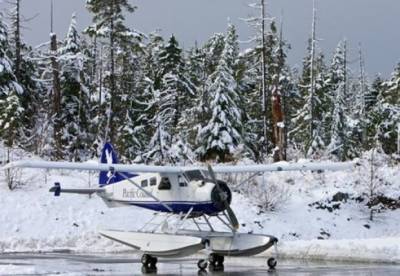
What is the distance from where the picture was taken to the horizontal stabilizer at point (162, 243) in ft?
56.9

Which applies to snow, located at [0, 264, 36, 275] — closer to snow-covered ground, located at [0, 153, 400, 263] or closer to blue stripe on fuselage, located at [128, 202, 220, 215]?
blue stripe on fuselage, located at [128, 202, 220, 215]

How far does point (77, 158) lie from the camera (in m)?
43.2

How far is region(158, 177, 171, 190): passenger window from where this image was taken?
19583mm

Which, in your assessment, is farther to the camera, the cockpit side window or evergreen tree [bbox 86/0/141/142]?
evergreen tree [bbox 86/0/141/142]

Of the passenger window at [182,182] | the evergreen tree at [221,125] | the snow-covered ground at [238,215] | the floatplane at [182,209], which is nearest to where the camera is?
the floatplane at [182,209]

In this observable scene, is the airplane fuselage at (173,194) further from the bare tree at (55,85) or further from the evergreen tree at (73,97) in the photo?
the evergreen tree at (73,97)

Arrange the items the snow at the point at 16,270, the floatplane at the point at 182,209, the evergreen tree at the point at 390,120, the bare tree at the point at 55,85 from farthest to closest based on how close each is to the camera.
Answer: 1. the evergreen tree at the point at 390,120
2. the bare tree at the point at 55,85
3. the floatplane at the point at 182,209
4. the snow at the point at 16,270

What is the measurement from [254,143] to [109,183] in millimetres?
26467

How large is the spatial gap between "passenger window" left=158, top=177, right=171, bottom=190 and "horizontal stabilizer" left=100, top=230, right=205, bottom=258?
1.52 m

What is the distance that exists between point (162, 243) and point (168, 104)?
33.0 metres

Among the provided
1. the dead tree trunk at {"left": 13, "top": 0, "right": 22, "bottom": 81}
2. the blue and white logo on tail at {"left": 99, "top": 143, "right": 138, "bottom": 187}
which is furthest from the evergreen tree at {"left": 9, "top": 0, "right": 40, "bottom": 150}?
the blue and white logo on tail at {"left": 99, "top": 143, "right": 138, "bottom": 187}

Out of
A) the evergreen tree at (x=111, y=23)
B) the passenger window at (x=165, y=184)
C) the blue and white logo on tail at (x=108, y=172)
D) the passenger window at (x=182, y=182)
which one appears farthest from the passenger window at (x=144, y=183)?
Answer: the evergreen tree at (x=111, y=23)

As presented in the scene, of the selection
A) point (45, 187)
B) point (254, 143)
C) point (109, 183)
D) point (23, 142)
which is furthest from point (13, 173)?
point (254, 143)

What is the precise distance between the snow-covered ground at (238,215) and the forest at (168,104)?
423cm
